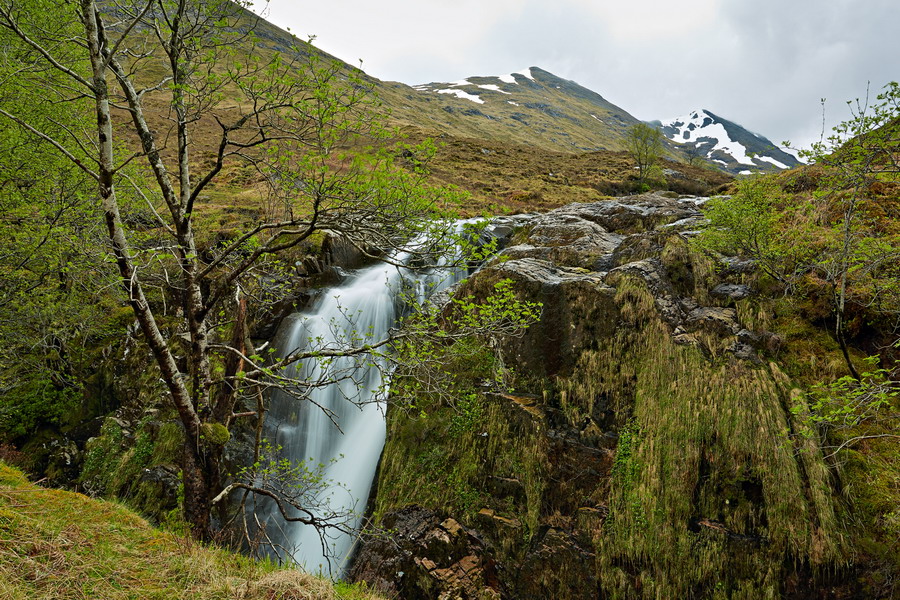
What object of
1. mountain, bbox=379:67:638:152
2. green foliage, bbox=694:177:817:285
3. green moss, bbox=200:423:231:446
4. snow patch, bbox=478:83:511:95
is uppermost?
snow patch, bbox=478:83:511:95

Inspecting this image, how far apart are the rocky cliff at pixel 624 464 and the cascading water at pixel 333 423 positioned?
2.39 m

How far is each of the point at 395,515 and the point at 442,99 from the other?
6203 inches

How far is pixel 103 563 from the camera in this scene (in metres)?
3.81

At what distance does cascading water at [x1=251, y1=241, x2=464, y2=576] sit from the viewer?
11.4 meters

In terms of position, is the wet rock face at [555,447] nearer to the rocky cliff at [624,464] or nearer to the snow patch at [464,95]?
the rocky cliff at [624,464]

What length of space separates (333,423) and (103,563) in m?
6.66

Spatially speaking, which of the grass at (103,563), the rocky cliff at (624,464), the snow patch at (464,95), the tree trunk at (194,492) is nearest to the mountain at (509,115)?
the snow patch at (464,95)

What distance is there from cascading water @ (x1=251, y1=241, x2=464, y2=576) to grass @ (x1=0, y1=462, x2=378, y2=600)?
5.43 metres

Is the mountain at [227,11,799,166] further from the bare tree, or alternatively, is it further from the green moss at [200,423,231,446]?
the green moss at [200,423,231,446]

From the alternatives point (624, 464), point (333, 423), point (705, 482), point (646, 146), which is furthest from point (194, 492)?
point (646, 146)

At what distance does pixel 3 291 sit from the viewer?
35.1 feet

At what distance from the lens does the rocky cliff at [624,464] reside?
671 cm

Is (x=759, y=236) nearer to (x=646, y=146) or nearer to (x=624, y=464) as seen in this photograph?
(x=624, y=464)

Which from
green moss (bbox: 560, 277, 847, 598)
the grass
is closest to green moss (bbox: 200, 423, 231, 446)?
the grass
